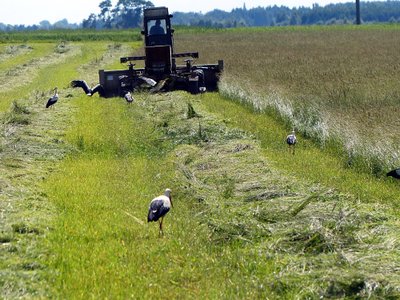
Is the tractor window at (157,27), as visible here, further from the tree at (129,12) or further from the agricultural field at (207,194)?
the tree at (129,12)

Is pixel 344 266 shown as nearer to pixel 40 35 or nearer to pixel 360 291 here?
pixel 360 291

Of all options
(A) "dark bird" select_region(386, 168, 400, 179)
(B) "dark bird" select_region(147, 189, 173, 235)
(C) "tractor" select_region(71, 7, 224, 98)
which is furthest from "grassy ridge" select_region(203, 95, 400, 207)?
(C) "tractor" select_region(71, 7, 224, 98)

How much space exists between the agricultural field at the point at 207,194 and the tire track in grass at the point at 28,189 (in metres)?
0.02

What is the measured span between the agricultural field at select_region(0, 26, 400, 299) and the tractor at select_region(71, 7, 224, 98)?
1.16 metres

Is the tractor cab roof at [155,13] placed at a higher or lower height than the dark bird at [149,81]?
higher

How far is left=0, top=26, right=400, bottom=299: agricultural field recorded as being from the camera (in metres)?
7.27

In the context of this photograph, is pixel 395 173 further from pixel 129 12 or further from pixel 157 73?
pixel 129 12

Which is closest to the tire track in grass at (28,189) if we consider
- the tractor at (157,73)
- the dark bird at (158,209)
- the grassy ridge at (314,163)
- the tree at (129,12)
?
the dark bird at (158,209)

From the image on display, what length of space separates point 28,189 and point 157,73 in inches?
525

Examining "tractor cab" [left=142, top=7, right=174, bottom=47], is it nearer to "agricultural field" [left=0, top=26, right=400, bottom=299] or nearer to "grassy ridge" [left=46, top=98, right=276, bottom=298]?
"agricultural field" [left=0, top=26, right=400, bottom=299]

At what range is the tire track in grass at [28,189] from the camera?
7230mm

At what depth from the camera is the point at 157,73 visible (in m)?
23.6

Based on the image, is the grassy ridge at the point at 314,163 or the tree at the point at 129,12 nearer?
the grassy ridge at the point at 314,163

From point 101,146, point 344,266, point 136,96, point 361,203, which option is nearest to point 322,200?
point 361,203
